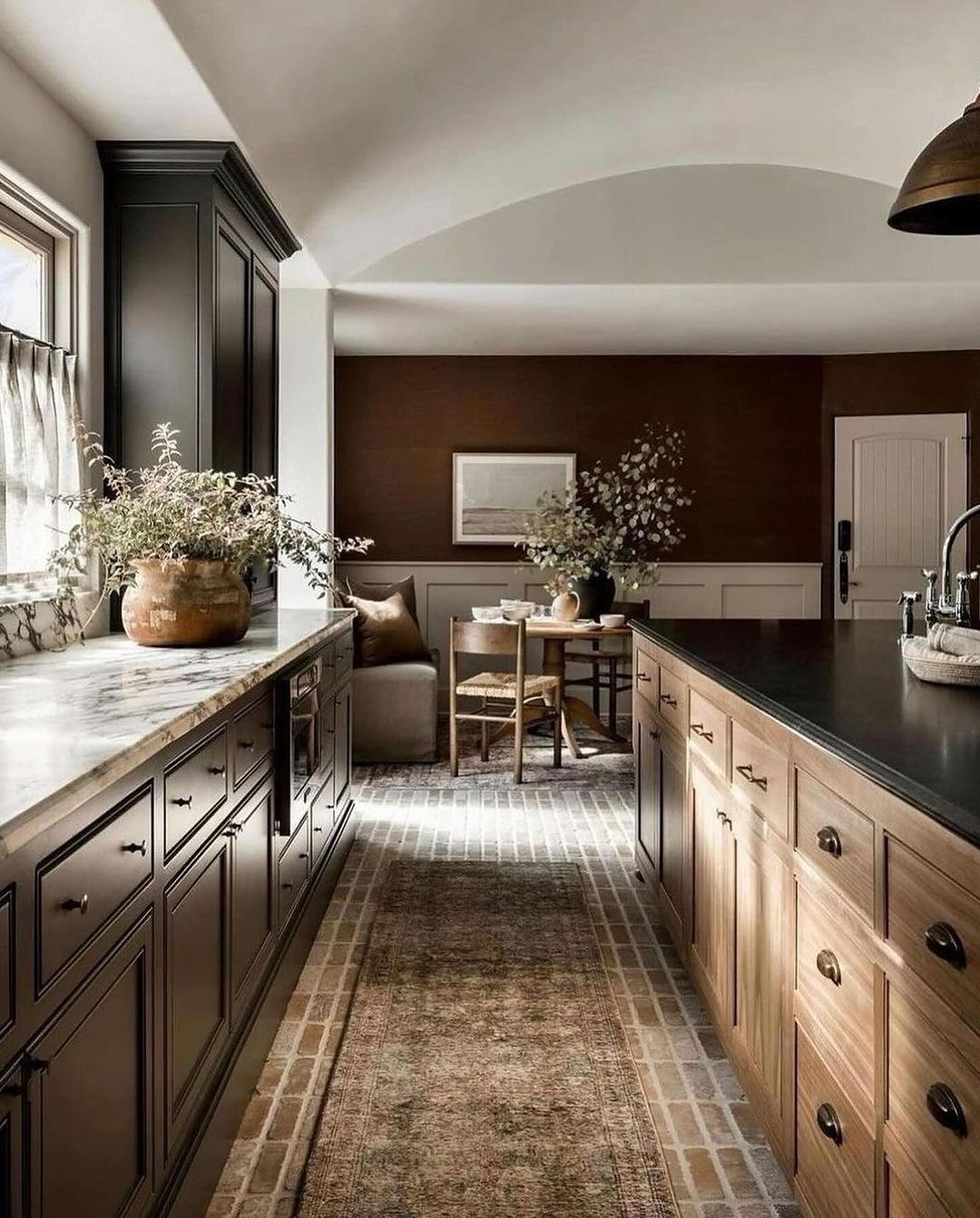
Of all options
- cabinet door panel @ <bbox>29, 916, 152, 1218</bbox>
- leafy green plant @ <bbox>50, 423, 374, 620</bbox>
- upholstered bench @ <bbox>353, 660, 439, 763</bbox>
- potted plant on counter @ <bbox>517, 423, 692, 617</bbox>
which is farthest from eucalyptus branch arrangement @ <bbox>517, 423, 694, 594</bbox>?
cabinet door panel @ <bbox>29, 916, 152, 1218</bbox>

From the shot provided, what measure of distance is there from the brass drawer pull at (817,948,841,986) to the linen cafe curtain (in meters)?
2.27

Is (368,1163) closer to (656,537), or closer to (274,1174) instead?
(274,1174)

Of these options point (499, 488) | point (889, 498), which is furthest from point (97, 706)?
point (889, 498)

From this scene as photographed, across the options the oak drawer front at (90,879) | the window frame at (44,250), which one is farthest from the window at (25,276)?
the oak drawer front at (90,879)

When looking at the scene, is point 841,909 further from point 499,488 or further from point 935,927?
point 499,488

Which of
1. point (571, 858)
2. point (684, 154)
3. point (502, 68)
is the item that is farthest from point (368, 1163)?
point (684, 154)

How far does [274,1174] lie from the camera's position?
2145mm

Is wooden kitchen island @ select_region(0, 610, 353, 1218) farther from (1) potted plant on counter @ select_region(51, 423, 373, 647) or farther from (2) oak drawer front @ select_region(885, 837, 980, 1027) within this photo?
(2) oak drawer front @ select_region(885, 837, 980, 1027)

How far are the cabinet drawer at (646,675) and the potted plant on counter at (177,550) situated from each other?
113 cm

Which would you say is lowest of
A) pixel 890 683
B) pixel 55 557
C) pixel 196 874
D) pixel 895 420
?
pixel 196 874

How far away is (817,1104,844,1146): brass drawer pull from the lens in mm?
1634

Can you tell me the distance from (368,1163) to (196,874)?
69 cm

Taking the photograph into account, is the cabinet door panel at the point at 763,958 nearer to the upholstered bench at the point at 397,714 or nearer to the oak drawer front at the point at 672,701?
the oak drawer front at the point at 672,701

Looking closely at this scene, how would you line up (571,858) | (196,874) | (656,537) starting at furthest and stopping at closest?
1. (656,537)
2. (571,858)
3. (196,874)
